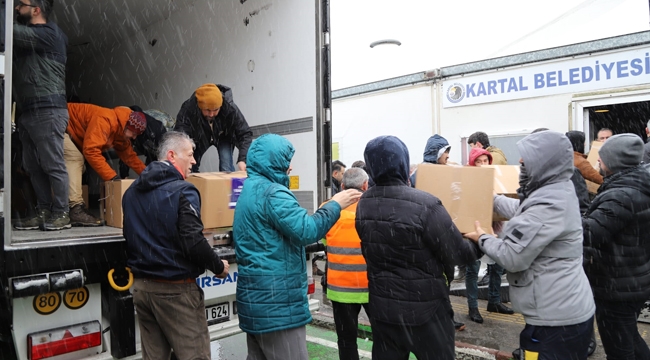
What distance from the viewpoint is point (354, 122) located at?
8883 millimetres

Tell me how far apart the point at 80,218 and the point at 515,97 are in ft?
17.8

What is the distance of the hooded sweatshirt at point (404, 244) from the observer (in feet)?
8.00

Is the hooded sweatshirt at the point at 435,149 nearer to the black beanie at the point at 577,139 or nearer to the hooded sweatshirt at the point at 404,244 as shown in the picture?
the black beanie at the point at 577,139

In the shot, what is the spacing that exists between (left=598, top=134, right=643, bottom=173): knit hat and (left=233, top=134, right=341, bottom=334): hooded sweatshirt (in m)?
1.74

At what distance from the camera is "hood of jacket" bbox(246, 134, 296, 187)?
8.57ft

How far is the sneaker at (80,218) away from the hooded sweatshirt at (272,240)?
144 cm

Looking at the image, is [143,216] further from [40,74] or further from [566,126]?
[566,126]

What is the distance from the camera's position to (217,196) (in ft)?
10.8

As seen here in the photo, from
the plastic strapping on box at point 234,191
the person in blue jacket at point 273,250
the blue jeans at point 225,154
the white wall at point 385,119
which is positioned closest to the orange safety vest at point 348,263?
the plastic strapping on box at point 234,191

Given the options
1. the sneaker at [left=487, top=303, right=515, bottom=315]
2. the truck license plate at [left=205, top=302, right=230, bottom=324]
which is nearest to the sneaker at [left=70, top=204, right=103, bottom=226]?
the truck license plate at [left=205, top=302, right=230, bottom=324]

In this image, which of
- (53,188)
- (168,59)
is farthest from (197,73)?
(53,188)

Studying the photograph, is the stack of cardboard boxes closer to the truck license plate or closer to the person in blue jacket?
the truck license plate

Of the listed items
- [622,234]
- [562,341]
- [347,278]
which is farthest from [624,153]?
[347,278]

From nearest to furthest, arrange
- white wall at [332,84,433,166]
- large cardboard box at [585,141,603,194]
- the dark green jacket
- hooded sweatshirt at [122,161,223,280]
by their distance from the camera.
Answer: hooded sweatshirt at [122,161,223,280], the dark green jacket, large cardboard box at [585,141,603,194], white wall at [332,84,433,166]
